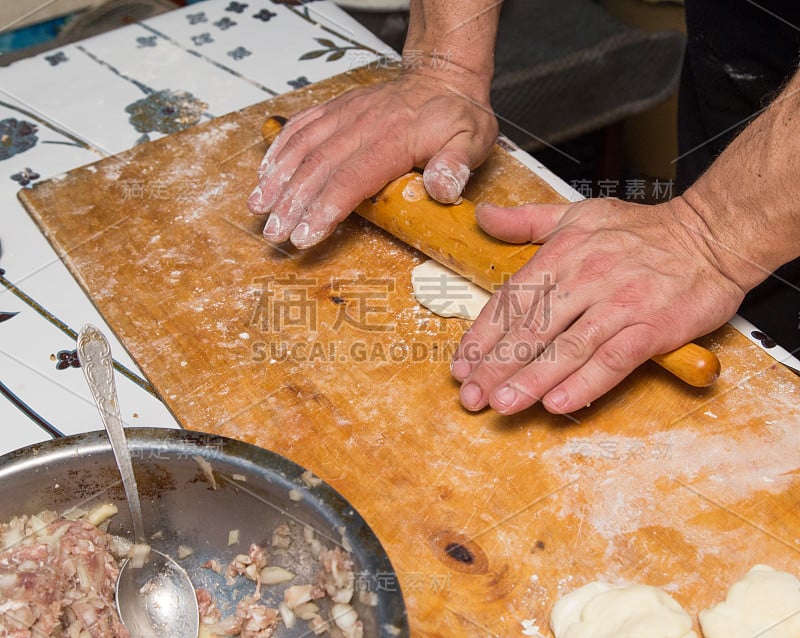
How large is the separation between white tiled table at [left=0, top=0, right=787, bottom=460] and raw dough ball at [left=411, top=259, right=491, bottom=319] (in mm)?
305

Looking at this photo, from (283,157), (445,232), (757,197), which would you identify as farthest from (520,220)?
(283,157)

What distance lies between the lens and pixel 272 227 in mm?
1425

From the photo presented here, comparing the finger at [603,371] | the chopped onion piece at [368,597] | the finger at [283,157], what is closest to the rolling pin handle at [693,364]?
the finger at [603,371]

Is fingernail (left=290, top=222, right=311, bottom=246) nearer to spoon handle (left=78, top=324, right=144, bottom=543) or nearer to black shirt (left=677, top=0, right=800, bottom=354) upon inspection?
spoon handle (left=78, top=324, right=144, bottom=543)

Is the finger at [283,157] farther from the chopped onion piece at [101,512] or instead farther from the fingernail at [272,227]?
the chopped onion piece at [101,512]

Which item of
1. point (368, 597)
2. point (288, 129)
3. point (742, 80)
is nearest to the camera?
point (368, 597)

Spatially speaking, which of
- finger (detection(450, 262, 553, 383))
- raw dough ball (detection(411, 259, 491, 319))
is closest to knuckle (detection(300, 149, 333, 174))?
raw dough ball (detection(411, 259, 491, 319))

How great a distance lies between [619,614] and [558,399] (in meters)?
0.30

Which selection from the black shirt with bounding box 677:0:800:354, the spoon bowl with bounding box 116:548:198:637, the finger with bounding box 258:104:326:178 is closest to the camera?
the spoon bowl with bounding box 116:548:198:637

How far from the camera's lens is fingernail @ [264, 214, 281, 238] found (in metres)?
1.42

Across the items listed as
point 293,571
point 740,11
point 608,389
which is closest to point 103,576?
point 293,571

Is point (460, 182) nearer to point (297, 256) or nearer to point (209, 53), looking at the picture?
point (297, 256)

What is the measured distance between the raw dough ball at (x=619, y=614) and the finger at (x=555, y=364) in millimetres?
272

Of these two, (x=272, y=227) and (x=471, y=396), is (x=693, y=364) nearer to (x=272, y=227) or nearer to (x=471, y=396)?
(x=471, y=396)
